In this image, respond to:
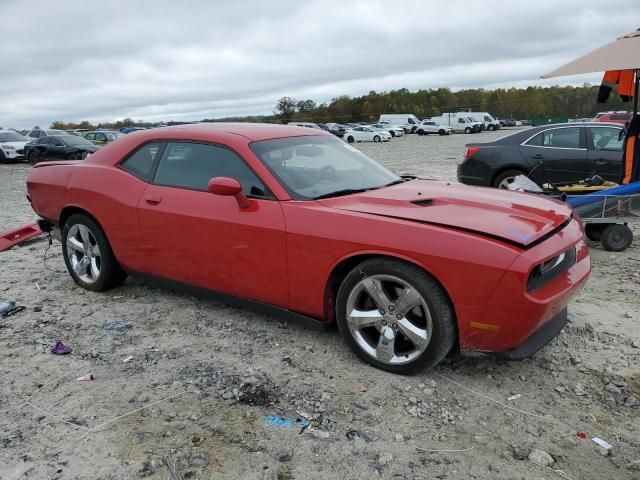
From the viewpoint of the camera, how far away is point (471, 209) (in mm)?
3328

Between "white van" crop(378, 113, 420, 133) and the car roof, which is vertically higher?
the car roof

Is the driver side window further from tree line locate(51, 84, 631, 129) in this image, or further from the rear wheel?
tree line locate(51, 84, 631, 129)

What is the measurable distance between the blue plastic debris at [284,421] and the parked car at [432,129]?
51.1 meters

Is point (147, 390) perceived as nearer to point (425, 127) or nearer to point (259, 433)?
point (259, 433)

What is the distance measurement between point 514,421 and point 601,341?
131cm

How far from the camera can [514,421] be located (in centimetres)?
283

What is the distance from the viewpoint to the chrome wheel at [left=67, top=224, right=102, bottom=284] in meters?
4.83

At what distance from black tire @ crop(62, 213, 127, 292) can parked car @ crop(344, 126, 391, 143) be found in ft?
126

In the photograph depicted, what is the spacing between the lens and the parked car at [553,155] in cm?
818

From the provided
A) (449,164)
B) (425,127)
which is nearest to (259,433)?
(449,164)

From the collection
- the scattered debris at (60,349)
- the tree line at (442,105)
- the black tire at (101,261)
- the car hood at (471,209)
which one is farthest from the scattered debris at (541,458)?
the tree line at (442,105)

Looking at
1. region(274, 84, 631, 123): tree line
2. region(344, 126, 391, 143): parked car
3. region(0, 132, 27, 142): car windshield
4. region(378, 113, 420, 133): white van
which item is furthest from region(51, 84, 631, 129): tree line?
region(0, 132, 27, 142): car windshield

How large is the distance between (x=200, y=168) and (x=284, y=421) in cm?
211

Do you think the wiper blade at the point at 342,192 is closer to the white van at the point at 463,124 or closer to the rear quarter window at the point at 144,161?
the rear quarter window at the point at 144,161
